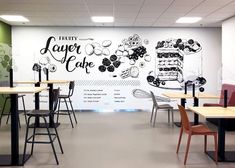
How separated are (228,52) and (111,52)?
11.6 ft

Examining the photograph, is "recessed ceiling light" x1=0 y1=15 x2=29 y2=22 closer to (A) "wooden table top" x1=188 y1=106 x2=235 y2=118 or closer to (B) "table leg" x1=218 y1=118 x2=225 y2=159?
(A) "wooden table top" x1=188 y1=106 x2=235 y2=118

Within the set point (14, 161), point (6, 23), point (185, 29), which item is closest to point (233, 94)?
point (185, 29)

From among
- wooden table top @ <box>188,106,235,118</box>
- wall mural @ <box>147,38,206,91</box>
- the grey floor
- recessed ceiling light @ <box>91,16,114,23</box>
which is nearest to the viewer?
wooden table top @ <box>188,106,235,118</box>

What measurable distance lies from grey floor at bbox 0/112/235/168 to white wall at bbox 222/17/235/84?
→ 2072mm

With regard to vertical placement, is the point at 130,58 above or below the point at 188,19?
below

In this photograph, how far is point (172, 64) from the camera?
31.3 ft

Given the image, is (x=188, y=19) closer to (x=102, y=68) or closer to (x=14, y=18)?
(x=102, y=68)

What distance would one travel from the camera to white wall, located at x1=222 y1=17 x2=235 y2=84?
7644mm

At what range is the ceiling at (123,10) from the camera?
19.7ft

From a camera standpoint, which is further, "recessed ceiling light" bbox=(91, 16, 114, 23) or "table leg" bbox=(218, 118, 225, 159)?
"recessed ceiling light" bbox=(91, 16, 114, 23)

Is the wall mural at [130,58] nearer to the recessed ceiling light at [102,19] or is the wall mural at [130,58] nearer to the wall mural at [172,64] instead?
the wall mural at [172,64]

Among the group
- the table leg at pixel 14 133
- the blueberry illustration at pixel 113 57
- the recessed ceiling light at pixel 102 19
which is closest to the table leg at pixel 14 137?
the table leg at pixel 14 133

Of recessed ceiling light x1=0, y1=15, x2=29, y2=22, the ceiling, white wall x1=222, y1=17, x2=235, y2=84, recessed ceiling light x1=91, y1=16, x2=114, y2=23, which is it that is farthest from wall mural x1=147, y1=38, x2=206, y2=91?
recessed ceiling light x1=0, y1=15, x2=29, y2=22

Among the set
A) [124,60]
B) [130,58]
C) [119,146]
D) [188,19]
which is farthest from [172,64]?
[119,146]
